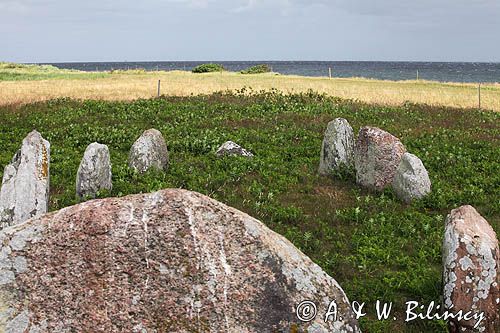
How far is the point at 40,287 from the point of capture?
542 centimetres

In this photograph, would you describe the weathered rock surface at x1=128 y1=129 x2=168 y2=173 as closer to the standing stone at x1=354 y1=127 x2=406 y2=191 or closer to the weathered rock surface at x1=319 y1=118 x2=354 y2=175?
the weathered rock surface at x1=319 y1=118 x2=354 y2=175

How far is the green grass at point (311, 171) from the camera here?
1090 centimetres

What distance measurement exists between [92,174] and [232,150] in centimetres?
654

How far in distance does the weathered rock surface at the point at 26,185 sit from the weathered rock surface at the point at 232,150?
8214 mm

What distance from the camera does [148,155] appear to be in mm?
17781

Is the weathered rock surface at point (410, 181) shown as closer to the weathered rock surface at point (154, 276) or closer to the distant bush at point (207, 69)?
the weathered rock surface at point (154, 276)

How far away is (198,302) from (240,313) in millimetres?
448

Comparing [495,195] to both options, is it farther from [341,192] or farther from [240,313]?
[240,313]

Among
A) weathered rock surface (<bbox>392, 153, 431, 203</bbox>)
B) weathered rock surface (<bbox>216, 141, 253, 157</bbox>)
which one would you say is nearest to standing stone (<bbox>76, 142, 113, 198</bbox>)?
weathered rock surface (<bbox>216, 141, 253, 157</bbox>)

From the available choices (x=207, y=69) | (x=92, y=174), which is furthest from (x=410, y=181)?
(x=207, y=69)

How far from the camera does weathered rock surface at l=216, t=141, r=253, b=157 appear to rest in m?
19.8

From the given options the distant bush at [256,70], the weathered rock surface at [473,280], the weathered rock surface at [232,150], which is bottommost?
the weathered rock surface at [473,280]

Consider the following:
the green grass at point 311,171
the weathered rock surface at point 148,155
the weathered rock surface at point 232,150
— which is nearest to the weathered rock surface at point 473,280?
the green grass at point 311,171

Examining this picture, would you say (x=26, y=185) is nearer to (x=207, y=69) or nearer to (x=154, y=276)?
(x=154, y=276)
